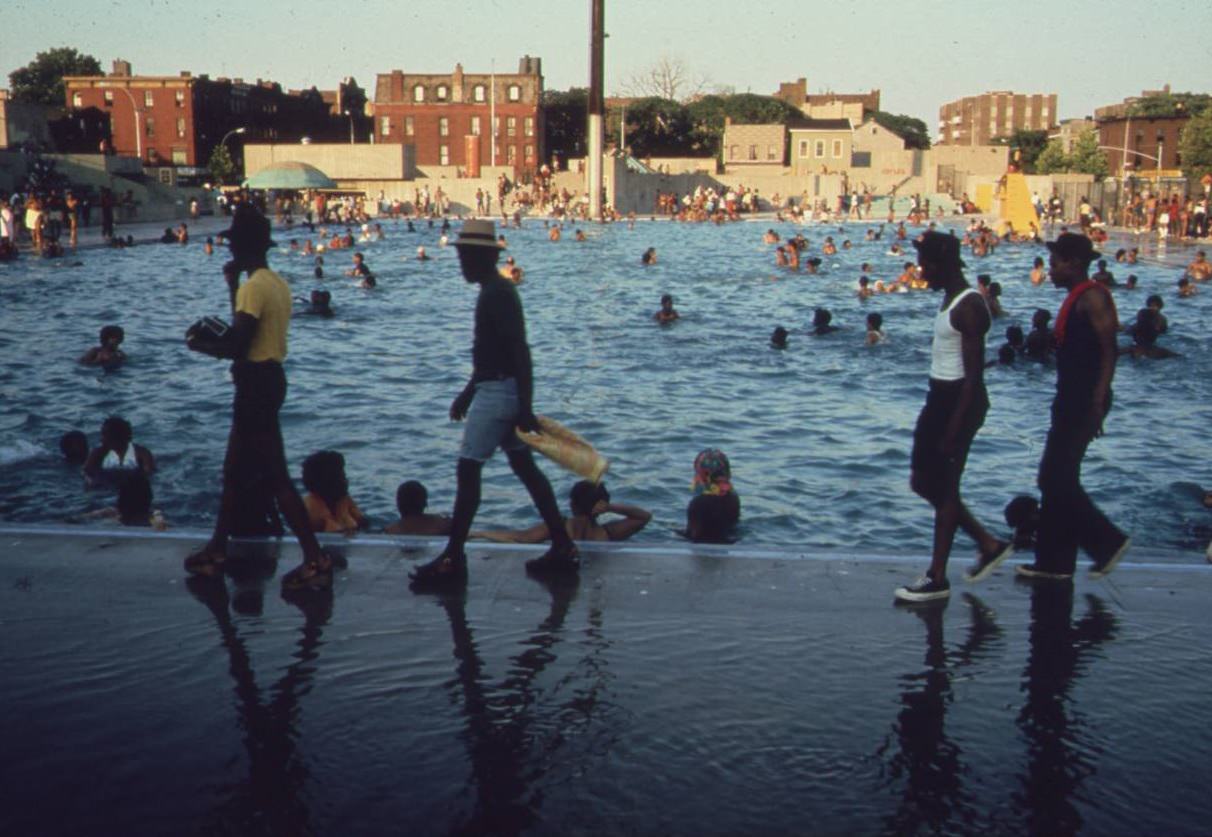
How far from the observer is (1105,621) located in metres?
5.77

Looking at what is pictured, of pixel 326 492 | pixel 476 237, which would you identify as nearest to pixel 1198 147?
pixel 326 492

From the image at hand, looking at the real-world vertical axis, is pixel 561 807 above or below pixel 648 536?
above

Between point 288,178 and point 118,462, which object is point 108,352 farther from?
point 288,178

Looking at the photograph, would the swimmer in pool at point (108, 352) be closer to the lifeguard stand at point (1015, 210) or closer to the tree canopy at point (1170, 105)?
the lifeguard stand at point (1015, 210)

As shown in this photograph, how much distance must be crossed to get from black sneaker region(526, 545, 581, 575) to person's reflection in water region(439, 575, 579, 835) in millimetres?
494

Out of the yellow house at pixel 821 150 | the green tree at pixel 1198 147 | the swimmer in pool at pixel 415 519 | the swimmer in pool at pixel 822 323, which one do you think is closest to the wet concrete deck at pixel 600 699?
the swimmer in pool at pixel 415 519

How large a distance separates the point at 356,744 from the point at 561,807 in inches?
34.7

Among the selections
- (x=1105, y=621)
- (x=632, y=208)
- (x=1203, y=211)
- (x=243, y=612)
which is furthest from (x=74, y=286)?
(x=632, y=208)

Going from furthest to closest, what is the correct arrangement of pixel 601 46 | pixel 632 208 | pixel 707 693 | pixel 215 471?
pixel 632 208 < pixel 601 46 < pixel 215 471 < pixel 707 693

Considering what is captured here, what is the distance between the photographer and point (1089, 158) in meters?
95.7

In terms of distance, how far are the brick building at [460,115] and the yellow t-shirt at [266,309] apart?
95.6 metres

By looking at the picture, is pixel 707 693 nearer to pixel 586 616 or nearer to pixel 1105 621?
pixel 586 616

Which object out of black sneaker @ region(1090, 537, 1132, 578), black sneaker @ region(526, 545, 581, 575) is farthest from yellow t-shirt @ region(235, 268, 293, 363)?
black sneaker @ region(1090, 537, 1132, 578)

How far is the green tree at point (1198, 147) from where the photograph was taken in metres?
73.2
